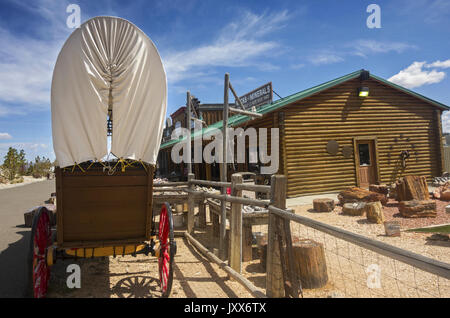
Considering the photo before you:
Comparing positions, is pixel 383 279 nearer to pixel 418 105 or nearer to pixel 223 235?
pixel 223 235

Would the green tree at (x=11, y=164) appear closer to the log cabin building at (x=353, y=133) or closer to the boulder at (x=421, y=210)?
the log cabin building at (x=353, y=133)

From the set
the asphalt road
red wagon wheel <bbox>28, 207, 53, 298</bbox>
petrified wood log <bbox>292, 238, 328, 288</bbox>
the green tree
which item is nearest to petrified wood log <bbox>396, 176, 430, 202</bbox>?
petrified wood log <bbox>292, 238, 328, 288</bbox>

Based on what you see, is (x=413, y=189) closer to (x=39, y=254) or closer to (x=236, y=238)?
(x=236, y=238)

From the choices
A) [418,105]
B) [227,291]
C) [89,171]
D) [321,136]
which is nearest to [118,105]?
[89,171]

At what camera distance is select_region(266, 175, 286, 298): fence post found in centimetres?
285

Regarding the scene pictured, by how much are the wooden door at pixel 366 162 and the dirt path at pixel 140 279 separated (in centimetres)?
944

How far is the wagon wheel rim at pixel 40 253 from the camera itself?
2838 millimetres

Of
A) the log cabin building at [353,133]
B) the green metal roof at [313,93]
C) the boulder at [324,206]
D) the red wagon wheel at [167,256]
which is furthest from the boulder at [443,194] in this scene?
the red wagon wheel at [167,256]

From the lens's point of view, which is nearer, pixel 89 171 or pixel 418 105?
pixel 89 171

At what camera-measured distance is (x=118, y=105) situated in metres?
3.04

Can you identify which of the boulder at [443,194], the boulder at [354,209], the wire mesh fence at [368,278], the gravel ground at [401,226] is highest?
the boulder at [443,194]

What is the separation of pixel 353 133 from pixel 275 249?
34.1ft

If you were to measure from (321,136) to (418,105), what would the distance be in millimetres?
5599

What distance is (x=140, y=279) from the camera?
394cm
